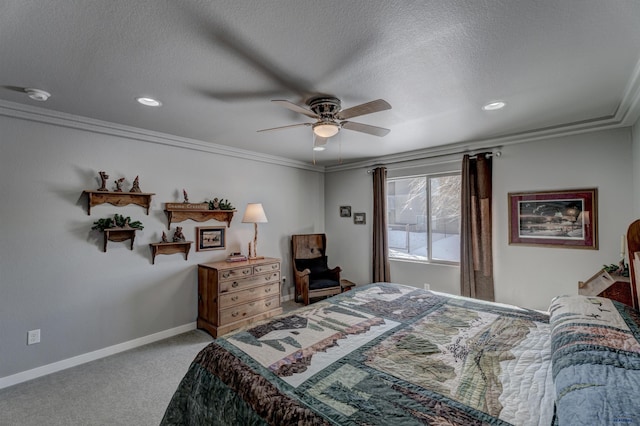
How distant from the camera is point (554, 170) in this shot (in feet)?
10.8

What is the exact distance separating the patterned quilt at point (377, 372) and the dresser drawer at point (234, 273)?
5.46ft

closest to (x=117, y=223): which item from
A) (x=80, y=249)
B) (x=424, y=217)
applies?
(x=80, y=249)

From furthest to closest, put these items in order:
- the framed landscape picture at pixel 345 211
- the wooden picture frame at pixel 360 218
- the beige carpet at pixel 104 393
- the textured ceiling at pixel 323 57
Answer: the framed landscape picture at pixel 345 211
the wooden picture frame at pixel 360 218
the beige carpet at pixel 104 393
the textured ceiling at pixel 323 57

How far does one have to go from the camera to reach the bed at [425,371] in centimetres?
103

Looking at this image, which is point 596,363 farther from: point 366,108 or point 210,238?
point 210,238

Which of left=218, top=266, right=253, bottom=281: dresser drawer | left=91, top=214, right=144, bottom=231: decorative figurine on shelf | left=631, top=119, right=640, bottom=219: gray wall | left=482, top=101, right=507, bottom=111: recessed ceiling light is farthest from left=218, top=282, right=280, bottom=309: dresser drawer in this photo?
left=631, top=119, right=640, bottom=219: gray wall

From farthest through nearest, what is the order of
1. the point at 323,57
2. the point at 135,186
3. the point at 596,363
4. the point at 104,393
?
1. the point at 135,186
2. the point at 104,393
3. the point at 323,57
4. the point at 596,363

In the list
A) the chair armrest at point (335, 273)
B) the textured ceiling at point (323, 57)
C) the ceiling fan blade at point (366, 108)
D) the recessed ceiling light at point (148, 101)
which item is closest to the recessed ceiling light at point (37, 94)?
the textured ceiling at point (323, 57)

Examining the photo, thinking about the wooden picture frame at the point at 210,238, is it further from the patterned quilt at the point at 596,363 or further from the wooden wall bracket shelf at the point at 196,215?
the patterned quilt at the point at 596,363

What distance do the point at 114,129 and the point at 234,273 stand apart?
2133mm

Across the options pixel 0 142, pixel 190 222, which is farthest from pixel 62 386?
pixel 0 142

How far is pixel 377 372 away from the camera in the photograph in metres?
1.37

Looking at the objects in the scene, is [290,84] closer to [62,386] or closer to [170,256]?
[170,256]

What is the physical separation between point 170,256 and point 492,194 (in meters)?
4.31
